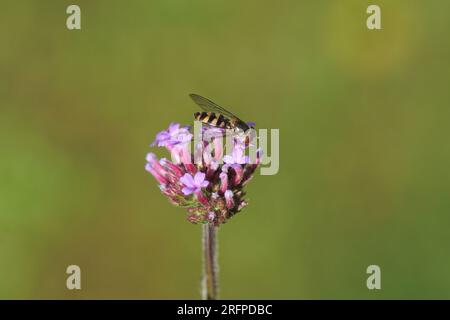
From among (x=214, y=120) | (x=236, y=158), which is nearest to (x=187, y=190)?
(x=236, y=158)

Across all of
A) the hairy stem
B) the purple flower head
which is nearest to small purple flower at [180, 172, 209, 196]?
the purple flower head

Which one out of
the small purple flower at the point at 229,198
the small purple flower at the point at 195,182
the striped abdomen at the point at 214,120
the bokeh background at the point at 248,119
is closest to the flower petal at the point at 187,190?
the small purple flower at the point at 195,182

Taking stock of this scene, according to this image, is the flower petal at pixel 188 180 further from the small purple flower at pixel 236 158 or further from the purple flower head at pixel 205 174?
the small purple flower at pixel 236 158

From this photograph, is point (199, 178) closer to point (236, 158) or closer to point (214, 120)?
point (236, 158)

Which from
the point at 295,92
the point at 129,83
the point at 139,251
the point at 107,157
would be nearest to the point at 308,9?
the point at 295,92

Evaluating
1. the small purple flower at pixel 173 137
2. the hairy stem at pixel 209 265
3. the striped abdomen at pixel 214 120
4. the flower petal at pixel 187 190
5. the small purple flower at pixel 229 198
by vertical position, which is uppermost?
the striped abdomen at pixel 214 120

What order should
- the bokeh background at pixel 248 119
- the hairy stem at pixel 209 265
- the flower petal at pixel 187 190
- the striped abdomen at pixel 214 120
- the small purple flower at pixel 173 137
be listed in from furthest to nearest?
the bokeh background at pixel 248 119
the striped abdomen at pixel 214 120
the small purple flower at pixel 173 137
the hairy stem at pixel 209 265
the flower petal at pixel 187 190

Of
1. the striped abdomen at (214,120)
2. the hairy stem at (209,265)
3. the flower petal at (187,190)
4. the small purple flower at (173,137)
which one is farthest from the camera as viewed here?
the striped abdomen at (214,120)
